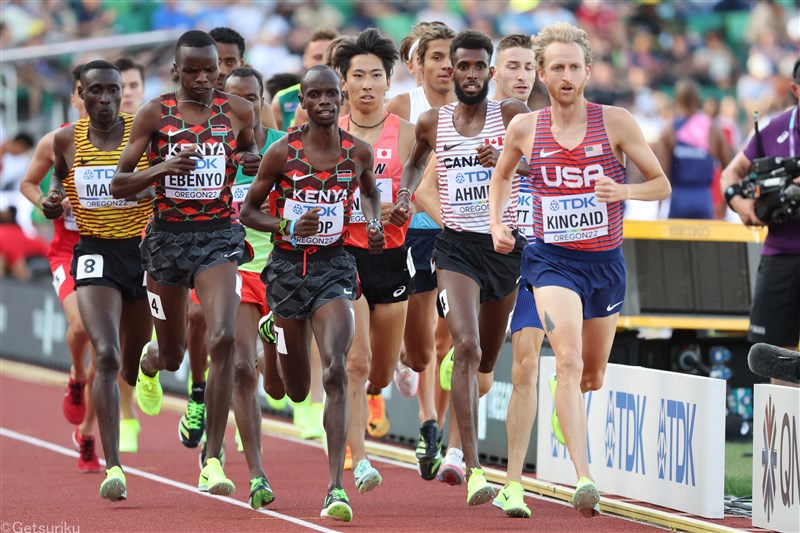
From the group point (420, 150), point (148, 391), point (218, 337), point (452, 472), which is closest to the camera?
point (218, 337)

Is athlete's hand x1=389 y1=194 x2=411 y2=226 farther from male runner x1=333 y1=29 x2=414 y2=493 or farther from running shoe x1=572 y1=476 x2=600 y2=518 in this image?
running shoe x1=572 y1=476 x2=600 y2=518

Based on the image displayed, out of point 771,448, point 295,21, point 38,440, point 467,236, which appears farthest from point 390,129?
point 295,21

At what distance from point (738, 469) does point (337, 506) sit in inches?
164

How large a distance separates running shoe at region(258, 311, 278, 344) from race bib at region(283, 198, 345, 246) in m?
0.87

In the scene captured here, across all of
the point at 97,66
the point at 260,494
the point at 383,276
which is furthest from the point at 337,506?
the point at 97,66

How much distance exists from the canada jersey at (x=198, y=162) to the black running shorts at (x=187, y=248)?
0.06 m

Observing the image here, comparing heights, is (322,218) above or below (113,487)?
above

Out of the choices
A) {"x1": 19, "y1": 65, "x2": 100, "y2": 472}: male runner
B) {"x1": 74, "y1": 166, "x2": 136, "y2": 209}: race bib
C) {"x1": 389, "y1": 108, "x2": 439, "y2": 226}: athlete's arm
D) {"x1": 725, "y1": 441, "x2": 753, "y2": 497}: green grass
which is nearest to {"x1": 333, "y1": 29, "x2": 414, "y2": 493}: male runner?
{"x1": 389, "y1": 108, "x2": 439, "y2": 226}: athlete's arm

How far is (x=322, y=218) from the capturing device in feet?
29.0

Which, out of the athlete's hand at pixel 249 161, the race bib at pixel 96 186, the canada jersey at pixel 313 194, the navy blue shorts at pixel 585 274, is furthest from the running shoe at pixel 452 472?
the race bib at pixel 96 186

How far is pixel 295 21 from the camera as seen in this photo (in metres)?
27.5

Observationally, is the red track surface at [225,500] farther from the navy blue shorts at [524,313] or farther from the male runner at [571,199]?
the navy blue shorts at [524,313]

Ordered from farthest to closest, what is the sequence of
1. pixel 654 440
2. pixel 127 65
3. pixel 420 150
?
pixel 127 65 < pixel 420 150 < pixel 654 440

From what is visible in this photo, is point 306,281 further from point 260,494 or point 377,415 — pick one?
point 377,415
